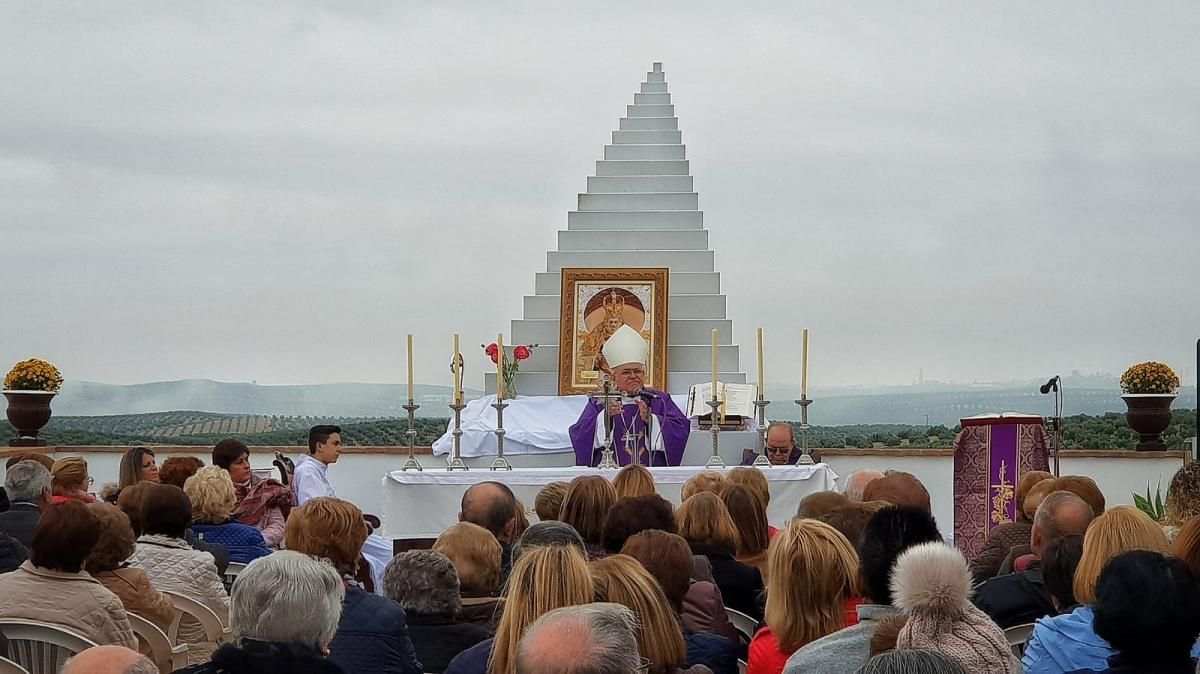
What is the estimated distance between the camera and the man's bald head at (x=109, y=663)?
257cm

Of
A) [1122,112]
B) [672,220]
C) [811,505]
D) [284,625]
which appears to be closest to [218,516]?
[811,505]

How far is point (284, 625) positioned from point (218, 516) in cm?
338

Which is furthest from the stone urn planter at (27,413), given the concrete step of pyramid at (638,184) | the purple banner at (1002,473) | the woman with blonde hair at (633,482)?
the woman with blonde hair at (633,482)

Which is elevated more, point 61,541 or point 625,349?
point 625,349

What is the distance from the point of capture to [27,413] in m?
12.5

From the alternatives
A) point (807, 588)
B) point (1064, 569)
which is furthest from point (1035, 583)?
point (807, 588)

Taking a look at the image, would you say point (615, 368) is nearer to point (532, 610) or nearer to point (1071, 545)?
point (1071, 545)

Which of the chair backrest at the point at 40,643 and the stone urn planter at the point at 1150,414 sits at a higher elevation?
the stone urn planter at the point at 1150,414

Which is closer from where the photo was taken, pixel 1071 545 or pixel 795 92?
pixel 1071 545

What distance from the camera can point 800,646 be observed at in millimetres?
3578

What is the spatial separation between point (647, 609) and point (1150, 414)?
9.71m

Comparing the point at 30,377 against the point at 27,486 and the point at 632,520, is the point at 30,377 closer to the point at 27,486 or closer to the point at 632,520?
the point at 27,486

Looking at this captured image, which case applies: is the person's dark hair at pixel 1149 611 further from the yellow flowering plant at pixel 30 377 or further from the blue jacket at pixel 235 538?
the yellow flowering plant at pixel 30 377

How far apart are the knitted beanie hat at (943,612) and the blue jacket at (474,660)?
0.99m
